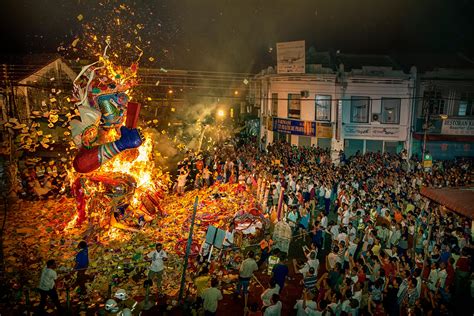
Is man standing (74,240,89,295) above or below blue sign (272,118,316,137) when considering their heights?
below

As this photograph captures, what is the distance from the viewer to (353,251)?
400 inches

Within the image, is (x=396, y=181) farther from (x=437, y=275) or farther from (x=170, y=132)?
(x=170, y=132)

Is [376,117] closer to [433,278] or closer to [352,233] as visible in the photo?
[352,233]

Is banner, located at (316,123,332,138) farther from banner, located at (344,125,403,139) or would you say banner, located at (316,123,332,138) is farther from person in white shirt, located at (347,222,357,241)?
person in white shirt, located at (347,222,357,241)

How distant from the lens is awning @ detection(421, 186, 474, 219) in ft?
30.0

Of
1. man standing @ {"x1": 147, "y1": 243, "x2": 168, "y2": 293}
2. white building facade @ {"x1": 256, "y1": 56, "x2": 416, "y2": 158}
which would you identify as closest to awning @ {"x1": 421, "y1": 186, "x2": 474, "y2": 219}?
man standing @ {"x1": 147, "y1": 243, "x2": 168, "y2": 293}

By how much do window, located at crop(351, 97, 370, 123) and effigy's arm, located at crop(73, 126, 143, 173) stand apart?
18.8 metres

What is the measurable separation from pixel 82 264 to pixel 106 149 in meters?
4.05

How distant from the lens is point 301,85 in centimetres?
2744

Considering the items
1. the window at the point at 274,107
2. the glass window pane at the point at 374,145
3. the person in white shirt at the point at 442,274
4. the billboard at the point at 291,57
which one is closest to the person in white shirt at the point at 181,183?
the person in white shirt at the point at 442,274

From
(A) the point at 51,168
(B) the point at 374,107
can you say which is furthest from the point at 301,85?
(A) the point at 51,168

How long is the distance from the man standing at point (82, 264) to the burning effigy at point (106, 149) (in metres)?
3.11

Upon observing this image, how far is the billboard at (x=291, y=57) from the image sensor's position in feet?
86.2

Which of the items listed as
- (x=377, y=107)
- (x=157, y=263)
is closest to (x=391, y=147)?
(x=377, y=107)
